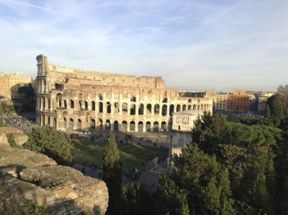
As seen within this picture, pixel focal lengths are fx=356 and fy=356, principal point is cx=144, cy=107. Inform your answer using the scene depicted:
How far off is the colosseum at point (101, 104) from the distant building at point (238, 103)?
48423 millimetres

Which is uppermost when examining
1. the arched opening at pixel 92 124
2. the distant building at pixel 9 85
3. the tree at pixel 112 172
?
the distant building at pixel 9 85

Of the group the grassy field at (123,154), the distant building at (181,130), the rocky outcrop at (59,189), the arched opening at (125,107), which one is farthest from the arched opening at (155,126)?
the rocky outcrop at (59,189)

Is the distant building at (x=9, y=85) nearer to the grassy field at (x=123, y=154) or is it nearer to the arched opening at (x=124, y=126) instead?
the arched opening at (x=124, y=126)

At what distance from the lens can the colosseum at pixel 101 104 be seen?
55469 mm

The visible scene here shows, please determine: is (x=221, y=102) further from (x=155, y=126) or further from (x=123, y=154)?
(x=123, y=154)

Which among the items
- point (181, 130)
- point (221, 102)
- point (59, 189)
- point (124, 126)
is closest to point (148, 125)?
point (124, 126)

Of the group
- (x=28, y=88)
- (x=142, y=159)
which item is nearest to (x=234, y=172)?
(x=142, y=159)

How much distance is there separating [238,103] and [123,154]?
263 feet

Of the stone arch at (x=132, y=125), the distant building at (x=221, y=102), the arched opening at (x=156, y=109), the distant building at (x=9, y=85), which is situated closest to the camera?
the stone arch at (x=132, y=125)

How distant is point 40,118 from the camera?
5878cm

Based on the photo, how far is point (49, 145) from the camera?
22.7 meters

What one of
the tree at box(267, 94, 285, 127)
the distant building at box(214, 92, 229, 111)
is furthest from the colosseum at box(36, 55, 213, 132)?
the distant building at box(214, 92, 229, 111)

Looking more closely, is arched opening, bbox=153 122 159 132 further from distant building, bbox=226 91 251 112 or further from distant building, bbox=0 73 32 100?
distant building, bbox=226 91 251 112

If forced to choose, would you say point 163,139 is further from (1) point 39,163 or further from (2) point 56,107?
(1) point 39,163
